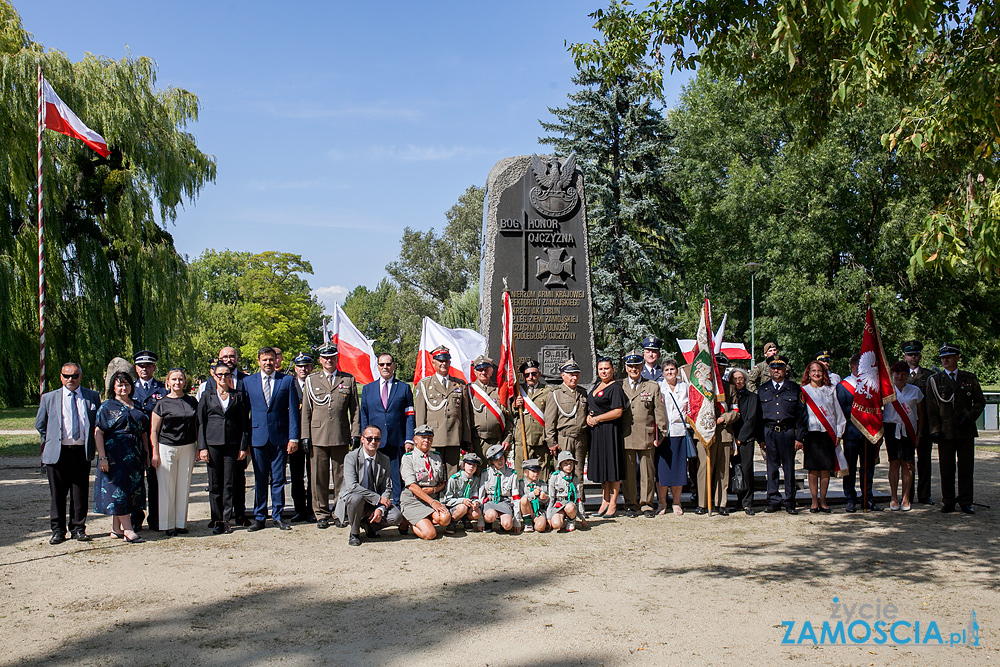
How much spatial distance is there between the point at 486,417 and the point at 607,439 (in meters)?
1.35

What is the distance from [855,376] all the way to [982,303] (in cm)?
1983

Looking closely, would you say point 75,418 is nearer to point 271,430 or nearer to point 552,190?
point 271,430

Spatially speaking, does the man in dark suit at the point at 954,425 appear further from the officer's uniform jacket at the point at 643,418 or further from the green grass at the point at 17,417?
the green grass at the point at 17,417

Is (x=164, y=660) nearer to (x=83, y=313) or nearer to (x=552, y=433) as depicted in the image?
(x=552, y=433)

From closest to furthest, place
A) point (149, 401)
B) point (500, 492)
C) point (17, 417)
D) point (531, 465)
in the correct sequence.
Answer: point (500, 492)
point (531, 465)
point (149, 401)
point (17, 417)

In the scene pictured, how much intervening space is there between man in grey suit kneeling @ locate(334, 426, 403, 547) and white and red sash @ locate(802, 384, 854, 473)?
15.5ft

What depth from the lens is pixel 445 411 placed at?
888cm

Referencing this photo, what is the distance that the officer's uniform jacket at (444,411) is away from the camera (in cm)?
887

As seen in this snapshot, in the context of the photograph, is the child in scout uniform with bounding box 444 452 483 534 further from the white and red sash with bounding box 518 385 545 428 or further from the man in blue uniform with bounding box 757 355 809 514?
the man in blue uniform with bounding box 757 355 809 514

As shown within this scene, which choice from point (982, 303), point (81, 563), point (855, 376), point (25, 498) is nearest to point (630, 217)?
point (982, 303)

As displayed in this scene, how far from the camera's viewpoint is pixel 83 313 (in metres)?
16.6

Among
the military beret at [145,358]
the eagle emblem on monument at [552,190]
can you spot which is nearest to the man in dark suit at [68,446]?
the military beret at [145,358]

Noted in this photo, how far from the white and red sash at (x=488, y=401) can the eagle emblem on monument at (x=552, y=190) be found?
11.1ft

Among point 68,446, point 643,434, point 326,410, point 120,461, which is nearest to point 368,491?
point 326,410
